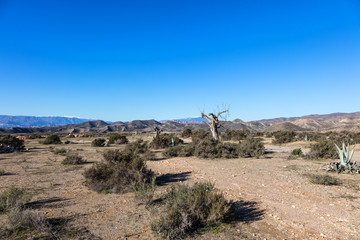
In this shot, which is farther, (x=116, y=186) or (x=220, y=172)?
(x=220, y=172)

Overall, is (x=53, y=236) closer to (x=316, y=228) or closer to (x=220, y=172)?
(x=316, y=228)

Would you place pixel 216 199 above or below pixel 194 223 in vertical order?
above

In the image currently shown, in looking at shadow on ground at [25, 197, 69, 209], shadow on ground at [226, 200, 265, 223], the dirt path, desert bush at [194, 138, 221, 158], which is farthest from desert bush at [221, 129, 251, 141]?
shadow on ground at [25, 197, 69, 209]

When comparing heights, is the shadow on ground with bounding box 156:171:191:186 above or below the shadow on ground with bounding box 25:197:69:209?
below

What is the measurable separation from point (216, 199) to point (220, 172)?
5290mm

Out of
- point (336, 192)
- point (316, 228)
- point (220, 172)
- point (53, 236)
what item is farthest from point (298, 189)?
point (53, 236)

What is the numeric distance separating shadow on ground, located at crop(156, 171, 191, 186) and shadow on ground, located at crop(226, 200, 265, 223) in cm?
334

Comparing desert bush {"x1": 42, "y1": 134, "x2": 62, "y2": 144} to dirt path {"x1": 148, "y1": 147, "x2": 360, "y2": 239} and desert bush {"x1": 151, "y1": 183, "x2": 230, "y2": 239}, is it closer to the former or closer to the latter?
dirt path {"x1": 148, "y1": 147, "x2": 360, "y2": 239}

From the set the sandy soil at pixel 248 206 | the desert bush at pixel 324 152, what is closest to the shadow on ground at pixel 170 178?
the sandy soil at pixel 248 206

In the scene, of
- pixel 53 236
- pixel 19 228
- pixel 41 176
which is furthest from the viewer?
pixel 41 176

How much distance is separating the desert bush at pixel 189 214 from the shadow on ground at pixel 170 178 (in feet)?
10.9

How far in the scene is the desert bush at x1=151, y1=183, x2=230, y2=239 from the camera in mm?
3842

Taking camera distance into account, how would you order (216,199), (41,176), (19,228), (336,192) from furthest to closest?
(41,176) → (336,192) → (216,199) → (19,228)

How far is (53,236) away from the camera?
3826mm
